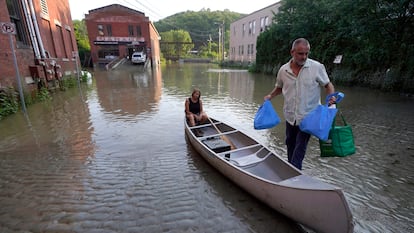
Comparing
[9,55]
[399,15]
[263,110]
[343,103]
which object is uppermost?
[399,15]

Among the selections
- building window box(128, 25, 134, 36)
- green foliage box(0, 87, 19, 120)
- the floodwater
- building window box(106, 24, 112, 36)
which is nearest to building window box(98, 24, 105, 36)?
building window box(106, 24, 112, 36)

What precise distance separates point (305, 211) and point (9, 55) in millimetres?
10355

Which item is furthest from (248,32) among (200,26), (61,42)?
(200,26)

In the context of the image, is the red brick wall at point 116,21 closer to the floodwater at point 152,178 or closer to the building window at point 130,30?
the building window at point 130,30

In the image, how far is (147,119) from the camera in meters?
7.32

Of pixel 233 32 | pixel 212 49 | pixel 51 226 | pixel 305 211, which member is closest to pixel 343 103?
pixel 305 211

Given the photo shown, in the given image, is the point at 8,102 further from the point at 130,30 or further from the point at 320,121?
the point at 130,30

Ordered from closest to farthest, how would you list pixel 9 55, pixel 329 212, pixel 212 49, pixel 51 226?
pixel 329 212, pixel 51 226, pixel 9 55, pixel 212 49

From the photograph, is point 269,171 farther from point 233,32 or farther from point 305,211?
point 233,32

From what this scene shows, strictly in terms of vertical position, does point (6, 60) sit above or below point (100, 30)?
below

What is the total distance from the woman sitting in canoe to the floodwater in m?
0.57

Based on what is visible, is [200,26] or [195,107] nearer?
[195,107]

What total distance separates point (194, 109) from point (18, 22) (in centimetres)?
949

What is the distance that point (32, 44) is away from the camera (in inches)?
396
